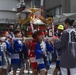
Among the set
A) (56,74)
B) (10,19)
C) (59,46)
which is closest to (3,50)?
(56,74)

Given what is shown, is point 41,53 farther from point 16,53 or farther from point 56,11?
point 56,11

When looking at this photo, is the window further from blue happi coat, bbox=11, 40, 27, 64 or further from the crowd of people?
blue happi coat, bbox=11, 40, 27, 64

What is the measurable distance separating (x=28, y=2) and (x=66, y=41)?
34.6 metres

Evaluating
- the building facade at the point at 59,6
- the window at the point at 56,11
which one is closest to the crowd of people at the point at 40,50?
the building facade at the point at 59,6

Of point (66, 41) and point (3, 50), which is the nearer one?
point (66, 41)

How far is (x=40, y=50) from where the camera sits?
8.29 metres

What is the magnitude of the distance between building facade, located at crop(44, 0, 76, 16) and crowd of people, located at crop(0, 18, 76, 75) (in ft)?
59.4

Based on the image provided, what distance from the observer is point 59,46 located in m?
7.10

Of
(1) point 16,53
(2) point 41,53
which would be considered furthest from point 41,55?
(1) point 16,53

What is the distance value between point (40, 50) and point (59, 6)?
914 inches

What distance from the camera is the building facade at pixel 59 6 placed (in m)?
28.3

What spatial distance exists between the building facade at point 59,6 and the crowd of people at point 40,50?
1810 centimetres

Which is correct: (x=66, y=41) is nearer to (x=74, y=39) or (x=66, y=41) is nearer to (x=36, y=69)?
(x=74, y=39)

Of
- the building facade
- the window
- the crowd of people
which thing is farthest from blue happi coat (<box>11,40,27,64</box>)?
the window
